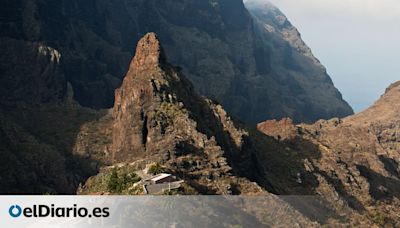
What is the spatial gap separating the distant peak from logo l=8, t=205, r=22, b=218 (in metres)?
91.2

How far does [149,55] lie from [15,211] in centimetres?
9413

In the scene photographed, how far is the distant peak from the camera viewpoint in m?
151

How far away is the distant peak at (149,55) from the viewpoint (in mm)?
151250

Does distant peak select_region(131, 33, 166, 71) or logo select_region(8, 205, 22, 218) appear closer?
logo select_region(8, 205, 22, 218)

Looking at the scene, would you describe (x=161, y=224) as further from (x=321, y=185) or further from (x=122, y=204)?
(x=321, y=185)

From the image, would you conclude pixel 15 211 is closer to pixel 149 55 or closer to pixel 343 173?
pixel 149 55

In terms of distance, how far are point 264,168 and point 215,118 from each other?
1389 cm

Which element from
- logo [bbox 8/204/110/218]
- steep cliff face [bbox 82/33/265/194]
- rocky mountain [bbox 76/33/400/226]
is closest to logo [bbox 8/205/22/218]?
→ logo [bbox 8/204/110/218]

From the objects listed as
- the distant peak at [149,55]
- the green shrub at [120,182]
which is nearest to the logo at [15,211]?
the green shrub at [120,182]

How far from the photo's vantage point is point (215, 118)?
14038cm

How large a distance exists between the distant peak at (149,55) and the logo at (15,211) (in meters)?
91.2

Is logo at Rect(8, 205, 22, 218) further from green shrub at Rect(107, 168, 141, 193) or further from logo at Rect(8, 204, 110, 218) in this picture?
green shrub at Rect(107, 168, 141, 193)

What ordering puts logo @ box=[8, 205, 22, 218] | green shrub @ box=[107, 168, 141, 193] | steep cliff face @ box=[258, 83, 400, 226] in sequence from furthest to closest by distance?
steep cliff face @ box=[258, 83, 400, 226]
green shrub @ box=[107, 168, 141, 193]
logo @ box=[8, 205, 22, 218]

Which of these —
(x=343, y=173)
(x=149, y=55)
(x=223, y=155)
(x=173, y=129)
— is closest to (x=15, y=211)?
(x=223, y=155)
